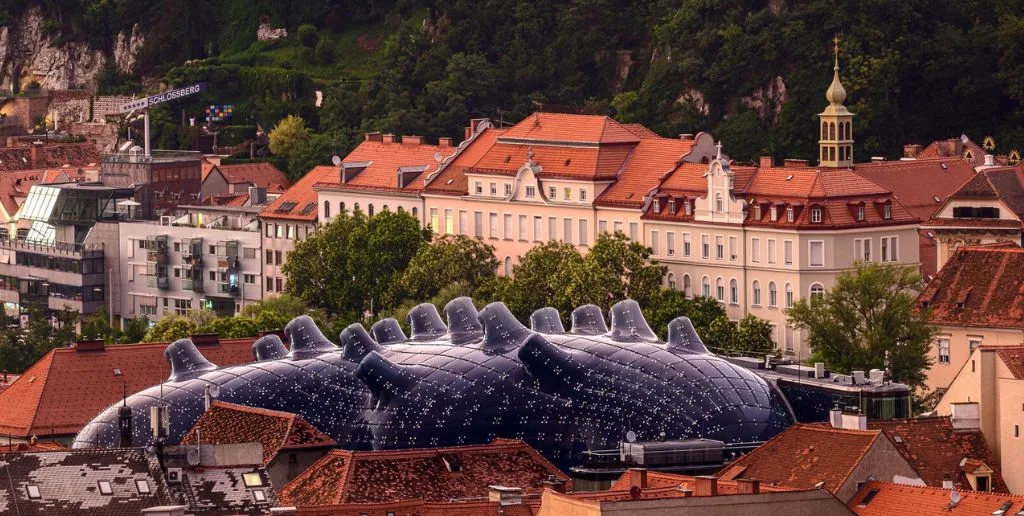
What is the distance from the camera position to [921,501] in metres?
109

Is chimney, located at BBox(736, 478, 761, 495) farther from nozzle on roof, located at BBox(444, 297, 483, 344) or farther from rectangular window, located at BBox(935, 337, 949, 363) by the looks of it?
rectangular window, located at BBox(935, 337, 949, 363)

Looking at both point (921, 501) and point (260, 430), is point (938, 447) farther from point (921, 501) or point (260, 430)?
point (260, 430)

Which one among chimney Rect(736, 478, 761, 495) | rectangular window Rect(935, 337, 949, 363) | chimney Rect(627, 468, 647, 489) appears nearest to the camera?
chimney Rect(736, 478, 761, 495)

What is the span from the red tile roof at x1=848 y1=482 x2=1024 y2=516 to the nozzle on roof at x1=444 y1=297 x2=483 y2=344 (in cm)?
3616

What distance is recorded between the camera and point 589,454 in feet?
443

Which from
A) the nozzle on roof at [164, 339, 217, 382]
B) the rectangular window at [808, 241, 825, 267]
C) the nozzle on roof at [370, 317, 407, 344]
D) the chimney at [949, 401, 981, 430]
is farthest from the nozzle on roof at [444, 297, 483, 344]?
the rectangular window at [808, 241, 825, 267]

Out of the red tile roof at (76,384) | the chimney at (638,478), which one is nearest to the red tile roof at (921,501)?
the chimney at (638,478)

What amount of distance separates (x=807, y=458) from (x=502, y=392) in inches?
962

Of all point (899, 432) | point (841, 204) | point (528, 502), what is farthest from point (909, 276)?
point (528, 502)

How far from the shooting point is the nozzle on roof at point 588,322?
492 feet

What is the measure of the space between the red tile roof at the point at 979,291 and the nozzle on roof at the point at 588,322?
85.9 ft

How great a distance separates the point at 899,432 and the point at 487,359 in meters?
22.2

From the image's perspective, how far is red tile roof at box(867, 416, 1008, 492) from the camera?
122875mm

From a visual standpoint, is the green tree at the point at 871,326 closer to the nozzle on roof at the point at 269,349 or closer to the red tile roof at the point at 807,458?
the nozzle on roof at the point at 269,349
